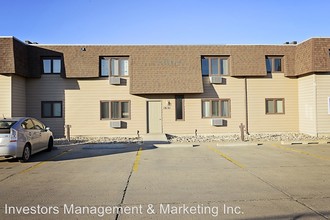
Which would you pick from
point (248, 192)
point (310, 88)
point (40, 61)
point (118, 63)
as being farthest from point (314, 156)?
point (40, 61)

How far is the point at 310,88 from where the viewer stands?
55.6ft

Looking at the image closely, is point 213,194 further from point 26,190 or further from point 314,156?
point 314,156

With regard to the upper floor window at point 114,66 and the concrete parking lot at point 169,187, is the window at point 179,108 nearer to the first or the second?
the upper floor window at point 114,66

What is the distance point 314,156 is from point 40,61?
1630 centimetres

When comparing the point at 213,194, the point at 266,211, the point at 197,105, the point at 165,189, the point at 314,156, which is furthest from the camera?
the point at 197,105

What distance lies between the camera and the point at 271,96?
18.4 m

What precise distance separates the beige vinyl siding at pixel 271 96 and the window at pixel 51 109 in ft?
42.3

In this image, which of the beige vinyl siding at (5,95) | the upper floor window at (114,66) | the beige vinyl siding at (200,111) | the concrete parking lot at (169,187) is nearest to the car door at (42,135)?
the concrete parking lot at (169,187)

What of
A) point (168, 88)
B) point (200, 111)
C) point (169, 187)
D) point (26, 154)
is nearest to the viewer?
point (169, 187)

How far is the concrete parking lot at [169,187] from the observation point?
4621 millimetres

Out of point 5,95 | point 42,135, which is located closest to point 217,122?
point 42,135

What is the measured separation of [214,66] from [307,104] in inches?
256

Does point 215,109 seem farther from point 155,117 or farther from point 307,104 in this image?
point 307,104

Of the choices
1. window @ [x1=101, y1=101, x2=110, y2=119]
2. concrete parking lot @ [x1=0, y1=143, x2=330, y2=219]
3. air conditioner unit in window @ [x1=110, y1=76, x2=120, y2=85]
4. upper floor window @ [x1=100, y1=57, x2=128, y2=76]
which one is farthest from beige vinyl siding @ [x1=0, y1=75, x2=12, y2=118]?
concrete parking lot @ [x1=0, y1=143, x2=330, y2=219]
